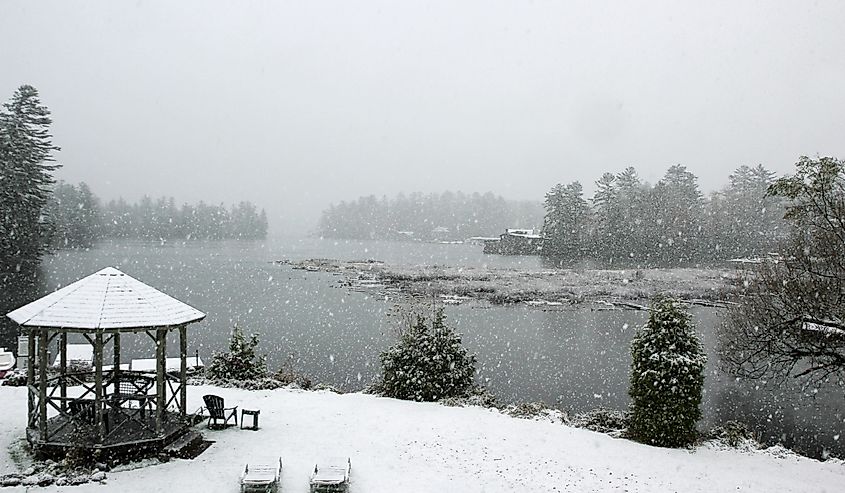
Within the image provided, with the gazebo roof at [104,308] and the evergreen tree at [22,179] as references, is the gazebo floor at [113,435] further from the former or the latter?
the evergreen tree at [22,179]

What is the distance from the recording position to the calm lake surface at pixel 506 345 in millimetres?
17969

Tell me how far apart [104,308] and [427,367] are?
8710 millimetres

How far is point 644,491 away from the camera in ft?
34.4

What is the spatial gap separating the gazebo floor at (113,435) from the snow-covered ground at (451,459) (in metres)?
0.52

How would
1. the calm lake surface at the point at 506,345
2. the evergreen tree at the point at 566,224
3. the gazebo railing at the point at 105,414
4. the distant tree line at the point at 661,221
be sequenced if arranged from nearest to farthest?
the gazebo railing at the point at 105,414, the calm lake surface at the point at 506,345, the distant tree line at the point at 661,221, the evergreen tree at the point at 566,224

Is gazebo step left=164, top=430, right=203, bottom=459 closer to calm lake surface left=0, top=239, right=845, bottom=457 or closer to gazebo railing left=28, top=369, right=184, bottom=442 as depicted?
gazebo railing left=28, top=369, right=184, bottom=442

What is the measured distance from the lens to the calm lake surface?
1797 centimetres

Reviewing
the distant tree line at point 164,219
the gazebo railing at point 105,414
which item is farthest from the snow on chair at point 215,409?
the distant tree line at point 164,219

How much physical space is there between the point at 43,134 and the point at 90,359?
3319 cm

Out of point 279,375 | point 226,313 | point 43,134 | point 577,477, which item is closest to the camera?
point 577,477

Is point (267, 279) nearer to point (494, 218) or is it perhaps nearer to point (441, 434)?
point (441, 434)

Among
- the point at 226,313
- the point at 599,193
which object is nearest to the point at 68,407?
the point at 226,313

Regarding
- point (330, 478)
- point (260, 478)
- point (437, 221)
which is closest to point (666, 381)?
point (330, 478)

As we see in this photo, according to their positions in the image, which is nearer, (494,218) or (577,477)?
(577,477)
